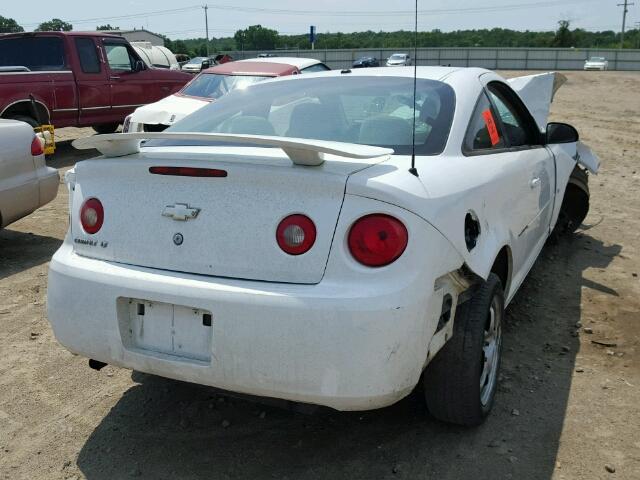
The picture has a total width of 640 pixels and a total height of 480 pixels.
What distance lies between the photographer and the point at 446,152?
293 centimetres

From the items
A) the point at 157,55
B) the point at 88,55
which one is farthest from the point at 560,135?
the point at 157,55

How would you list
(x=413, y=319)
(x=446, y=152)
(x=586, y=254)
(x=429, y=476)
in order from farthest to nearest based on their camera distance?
(x=586, y=254)
(x=446, y=152)
(x=429, y=476)
(x=413, y=319)

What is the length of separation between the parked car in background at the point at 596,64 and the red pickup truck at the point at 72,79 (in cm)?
5254

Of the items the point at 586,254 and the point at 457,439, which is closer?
the point at 457,439

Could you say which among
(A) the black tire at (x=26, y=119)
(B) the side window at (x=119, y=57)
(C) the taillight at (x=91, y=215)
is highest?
(B) the side window at (x=119, y=57)

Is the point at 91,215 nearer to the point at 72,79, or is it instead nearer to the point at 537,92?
the point at 537,92

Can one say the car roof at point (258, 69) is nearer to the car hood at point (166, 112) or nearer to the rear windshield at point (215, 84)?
the rear windshield at point (215, 84)

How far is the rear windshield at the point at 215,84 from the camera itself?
9.37m

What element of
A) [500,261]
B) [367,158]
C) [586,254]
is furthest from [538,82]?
[367,158]

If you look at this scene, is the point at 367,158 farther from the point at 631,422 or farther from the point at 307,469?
the point at 631,422

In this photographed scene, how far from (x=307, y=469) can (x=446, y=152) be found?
1.47m

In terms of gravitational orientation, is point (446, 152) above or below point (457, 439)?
above

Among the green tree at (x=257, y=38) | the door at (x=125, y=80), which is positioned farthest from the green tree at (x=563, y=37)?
the door at (x=125, y=80)

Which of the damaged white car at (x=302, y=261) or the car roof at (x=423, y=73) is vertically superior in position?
the car roof at (x=423, y=73)
